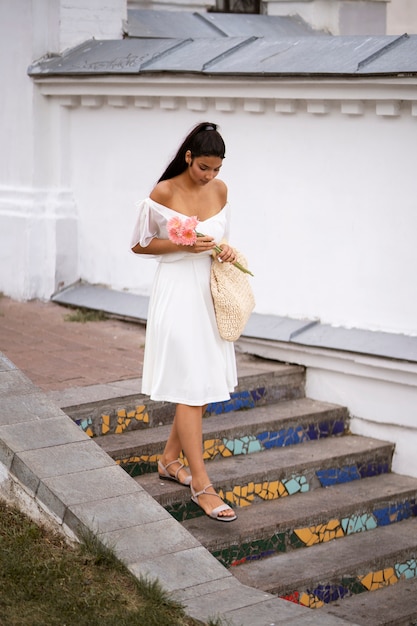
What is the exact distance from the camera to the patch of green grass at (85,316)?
8773 mm

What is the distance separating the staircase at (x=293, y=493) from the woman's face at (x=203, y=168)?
1.54 m

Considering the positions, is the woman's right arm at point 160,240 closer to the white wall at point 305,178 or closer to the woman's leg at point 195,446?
the woman's leg at point 195,446

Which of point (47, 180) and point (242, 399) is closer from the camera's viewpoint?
point (242, 399)

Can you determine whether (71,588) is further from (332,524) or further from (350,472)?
(350,472)

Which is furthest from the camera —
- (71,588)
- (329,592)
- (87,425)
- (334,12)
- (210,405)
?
(334,12)

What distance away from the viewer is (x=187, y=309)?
5762mm

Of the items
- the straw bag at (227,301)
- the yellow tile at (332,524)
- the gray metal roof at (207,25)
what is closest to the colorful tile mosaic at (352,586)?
the yellow tile at (332,524)

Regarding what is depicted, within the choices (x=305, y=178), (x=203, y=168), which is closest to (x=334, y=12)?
(x=305, y=178)

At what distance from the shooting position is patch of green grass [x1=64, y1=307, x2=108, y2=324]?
345 inches

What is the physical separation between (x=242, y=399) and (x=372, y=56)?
223 cm

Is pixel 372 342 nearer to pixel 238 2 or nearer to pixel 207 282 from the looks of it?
pixel 207 282

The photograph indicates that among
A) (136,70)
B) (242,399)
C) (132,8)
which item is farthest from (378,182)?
(132,8)

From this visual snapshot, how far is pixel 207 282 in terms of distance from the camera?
5.86 m

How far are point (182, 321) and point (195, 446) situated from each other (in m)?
0.64
